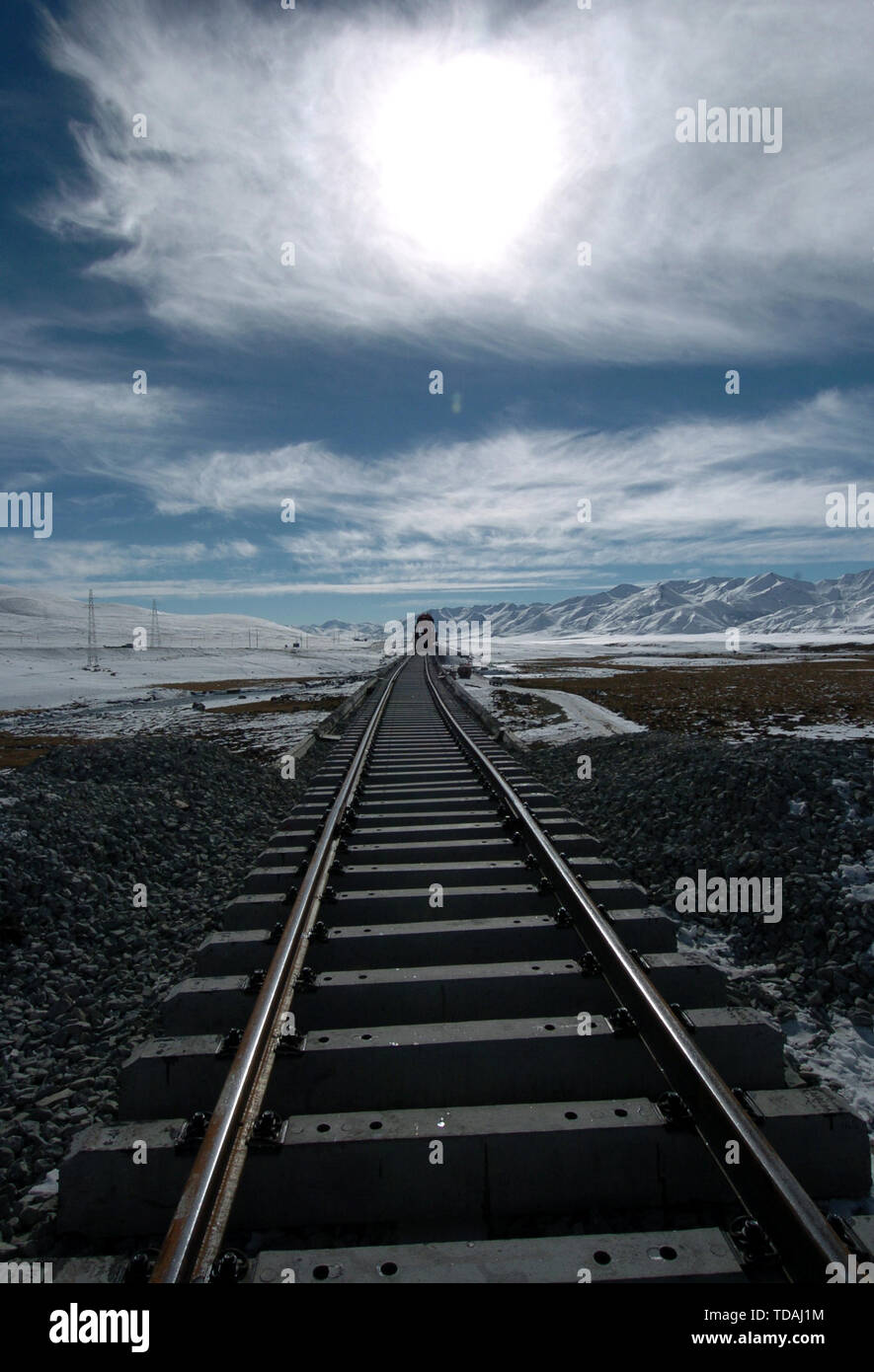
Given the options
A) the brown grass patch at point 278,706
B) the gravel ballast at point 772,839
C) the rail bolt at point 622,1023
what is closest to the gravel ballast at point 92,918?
the rail bolt at point 622,1023

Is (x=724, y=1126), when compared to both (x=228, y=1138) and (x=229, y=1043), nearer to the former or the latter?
(x=228, y=1138)

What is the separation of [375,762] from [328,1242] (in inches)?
356

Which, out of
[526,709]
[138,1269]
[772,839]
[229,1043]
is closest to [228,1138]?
[138,1269]

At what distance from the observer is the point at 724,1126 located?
2.93 m

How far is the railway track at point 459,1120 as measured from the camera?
101 inches

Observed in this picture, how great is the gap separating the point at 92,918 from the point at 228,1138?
13.2 ft

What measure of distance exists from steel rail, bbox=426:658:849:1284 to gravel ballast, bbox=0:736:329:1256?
309 centimetres

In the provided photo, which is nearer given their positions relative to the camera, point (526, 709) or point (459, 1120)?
point (459, 1120)

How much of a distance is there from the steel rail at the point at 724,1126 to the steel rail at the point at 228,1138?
2.09m

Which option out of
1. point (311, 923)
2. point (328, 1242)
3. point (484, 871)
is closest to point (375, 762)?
point (484, 871)

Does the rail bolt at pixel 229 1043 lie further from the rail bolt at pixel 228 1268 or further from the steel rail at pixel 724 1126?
the steel rail at pixel 724 1126

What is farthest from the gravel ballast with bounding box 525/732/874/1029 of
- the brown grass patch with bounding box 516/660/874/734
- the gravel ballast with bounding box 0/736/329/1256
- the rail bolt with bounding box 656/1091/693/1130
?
the brown grass patch with bounding box 516/660/874/734

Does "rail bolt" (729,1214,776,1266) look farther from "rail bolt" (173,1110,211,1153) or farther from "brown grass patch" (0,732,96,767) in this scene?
"brown grass patch" (0,732,96,767)

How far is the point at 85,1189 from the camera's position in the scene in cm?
292
